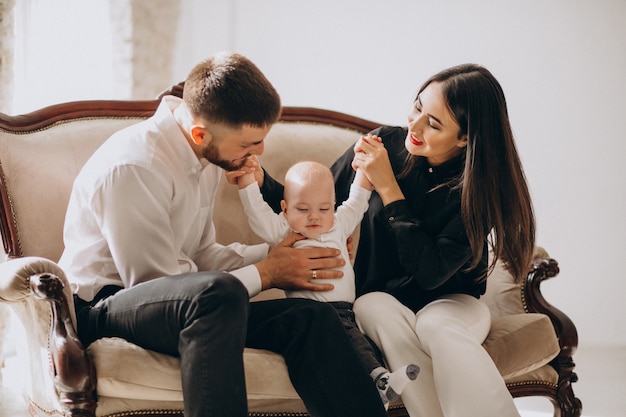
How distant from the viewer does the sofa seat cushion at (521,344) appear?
2162mm

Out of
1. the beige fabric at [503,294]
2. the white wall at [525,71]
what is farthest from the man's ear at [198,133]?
the white wall at [525,71]

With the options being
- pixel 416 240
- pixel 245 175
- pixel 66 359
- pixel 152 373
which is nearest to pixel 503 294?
pixel 416 240

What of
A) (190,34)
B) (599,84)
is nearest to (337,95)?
(190,34)

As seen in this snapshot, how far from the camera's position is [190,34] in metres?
4.00

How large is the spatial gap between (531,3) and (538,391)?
2.14 m

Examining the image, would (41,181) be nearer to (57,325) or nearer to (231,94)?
(57,325)

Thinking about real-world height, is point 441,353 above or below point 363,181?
below

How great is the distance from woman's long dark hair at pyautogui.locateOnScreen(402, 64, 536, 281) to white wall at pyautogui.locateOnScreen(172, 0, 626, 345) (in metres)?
1.65

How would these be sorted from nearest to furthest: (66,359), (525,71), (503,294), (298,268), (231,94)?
1. (66,359)
2. (231,94)
3. (298,268)
4. (503,294)
5. (525,71)

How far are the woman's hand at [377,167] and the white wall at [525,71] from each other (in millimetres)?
1592

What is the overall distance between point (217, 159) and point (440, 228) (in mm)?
670

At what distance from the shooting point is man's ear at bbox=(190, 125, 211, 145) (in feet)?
6.45

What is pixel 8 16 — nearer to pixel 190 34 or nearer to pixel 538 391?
pixel 190 34

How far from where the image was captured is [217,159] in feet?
6.61
